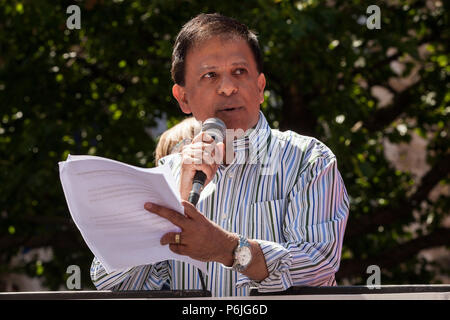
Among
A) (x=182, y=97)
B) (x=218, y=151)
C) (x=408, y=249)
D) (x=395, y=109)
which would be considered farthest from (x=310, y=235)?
(x=395, y=109)

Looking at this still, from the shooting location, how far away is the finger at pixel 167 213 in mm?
1840

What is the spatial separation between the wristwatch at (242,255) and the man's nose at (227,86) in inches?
27.2

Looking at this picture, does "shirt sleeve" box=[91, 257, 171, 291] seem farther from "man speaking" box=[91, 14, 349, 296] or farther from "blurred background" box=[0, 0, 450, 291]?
"blurred background" box=[0, 0, 450, 291]

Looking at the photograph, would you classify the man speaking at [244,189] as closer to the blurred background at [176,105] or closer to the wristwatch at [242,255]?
the wristwatch at [242,255]

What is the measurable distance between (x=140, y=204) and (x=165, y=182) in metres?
0.13

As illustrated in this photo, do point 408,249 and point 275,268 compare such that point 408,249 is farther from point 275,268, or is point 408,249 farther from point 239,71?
point 275,268

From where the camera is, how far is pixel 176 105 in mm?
6598

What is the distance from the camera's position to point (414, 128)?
7.09 metres

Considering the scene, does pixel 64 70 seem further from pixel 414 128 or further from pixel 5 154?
pixel 414 128

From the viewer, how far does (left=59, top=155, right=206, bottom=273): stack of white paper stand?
1.82 meters

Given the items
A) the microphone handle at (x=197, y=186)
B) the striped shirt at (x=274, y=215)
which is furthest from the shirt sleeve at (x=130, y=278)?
the microphone handle at (x=197, y=186)

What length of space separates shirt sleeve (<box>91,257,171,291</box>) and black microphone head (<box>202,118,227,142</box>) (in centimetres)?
55

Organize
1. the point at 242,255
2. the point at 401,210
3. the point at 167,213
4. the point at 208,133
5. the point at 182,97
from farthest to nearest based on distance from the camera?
the point at 401,210, the point at 182,97, the point at 208,133, the point at 242,255, the point at 167,213

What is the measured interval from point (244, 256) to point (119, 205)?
42 centimetres
